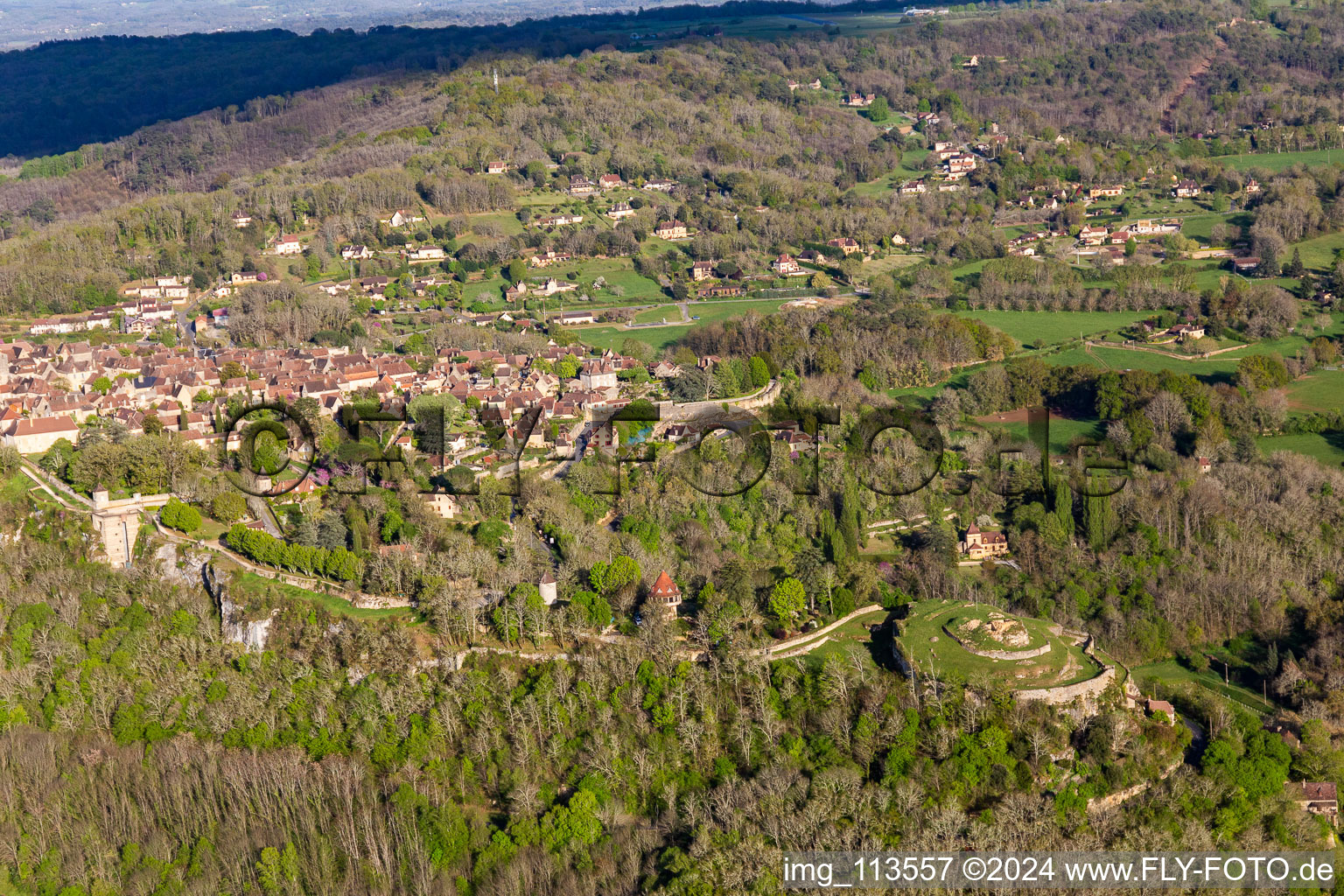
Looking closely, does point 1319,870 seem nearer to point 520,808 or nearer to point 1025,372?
point 520,808

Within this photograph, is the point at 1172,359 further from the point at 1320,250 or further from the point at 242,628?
the point at 242,628

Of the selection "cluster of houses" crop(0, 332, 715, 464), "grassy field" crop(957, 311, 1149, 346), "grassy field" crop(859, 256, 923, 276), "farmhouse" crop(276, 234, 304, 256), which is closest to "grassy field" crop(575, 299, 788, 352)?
"cluster of houses" crop(0, 332, 715, 464)

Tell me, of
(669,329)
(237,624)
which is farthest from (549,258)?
(237,624)

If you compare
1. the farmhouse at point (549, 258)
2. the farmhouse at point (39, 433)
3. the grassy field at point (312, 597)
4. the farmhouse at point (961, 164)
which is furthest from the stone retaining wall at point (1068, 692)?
the farmhouse at point (961, 164)

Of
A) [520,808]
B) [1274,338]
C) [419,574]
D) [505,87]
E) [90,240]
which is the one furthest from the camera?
[505,87]

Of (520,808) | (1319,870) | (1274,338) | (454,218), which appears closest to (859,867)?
(520,808)

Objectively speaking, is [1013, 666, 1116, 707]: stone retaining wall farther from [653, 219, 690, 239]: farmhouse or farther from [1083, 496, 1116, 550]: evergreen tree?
[653, 219, 690, 239]: farmhouse

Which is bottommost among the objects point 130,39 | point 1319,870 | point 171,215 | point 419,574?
point 1319,870
